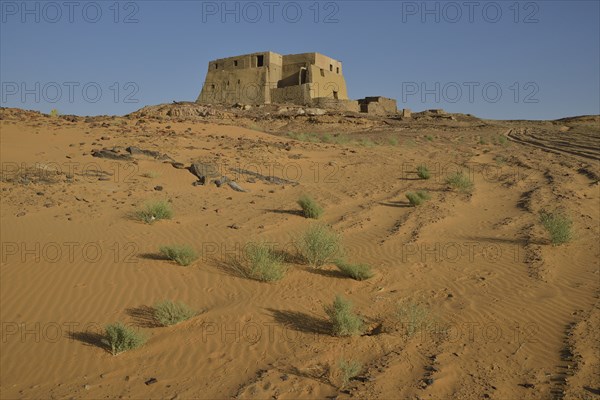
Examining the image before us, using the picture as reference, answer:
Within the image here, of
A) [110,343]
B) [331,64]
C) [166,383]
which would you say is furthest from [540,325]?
[331,64]

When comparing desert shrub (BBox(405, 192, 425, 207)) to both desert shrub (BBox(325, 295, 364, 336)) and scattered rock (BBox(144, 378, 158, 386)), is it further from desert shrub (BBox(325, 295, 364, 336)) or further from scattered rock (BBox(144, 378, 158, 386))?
scattered rock (BBox(144, 378, 158, 386))

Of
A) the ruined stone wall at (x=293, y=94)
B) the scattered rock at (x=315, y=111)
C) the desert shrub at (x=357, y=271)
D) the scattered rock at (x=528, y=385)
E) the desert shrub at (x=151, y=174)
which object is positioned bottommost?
the scattered rock at (x=528, y=385)

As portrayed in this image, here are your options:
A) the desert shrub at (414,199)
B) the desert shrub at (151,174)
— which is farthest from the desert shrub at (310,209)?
the desert shrub at (151,174)

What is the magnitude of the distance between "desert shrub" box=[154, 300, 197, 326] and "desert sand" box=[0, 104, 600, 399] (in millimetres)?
78

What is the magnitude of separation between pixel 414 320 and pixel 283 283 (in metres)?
1.74

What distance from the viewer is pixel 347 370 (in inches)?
131

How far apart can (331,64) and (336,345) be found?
3565 centimetres

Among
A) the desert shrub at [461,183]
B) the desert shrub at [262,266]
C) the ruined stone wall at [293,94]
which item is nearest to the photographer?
the desert shrub at [262,266]

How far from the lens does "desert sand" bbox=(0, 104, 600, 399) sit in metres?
3.53

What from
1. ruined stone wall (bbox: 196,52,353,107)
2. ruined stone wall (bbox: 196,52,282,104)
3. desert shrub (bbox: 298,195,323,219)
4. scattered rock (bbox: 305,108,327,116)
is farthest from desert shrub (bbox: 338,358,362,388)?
ruined stone wall (bbox: 196,52,282,104)

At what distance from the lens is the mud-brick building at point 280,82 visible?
3384 centimetres

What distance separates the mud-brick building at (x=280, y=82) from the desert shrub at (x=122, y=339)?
29753mm

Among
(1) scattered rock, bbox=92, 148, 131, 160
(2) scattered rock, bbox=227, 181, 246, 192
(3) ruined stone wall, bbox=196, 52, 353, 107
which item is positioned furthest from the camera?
(3) ruined stone wall, bbox=196, 52, 353, 107

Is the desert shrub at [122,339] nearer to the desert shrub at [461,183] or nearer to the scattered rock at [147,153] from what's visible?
the scattered rock at [147,153]
